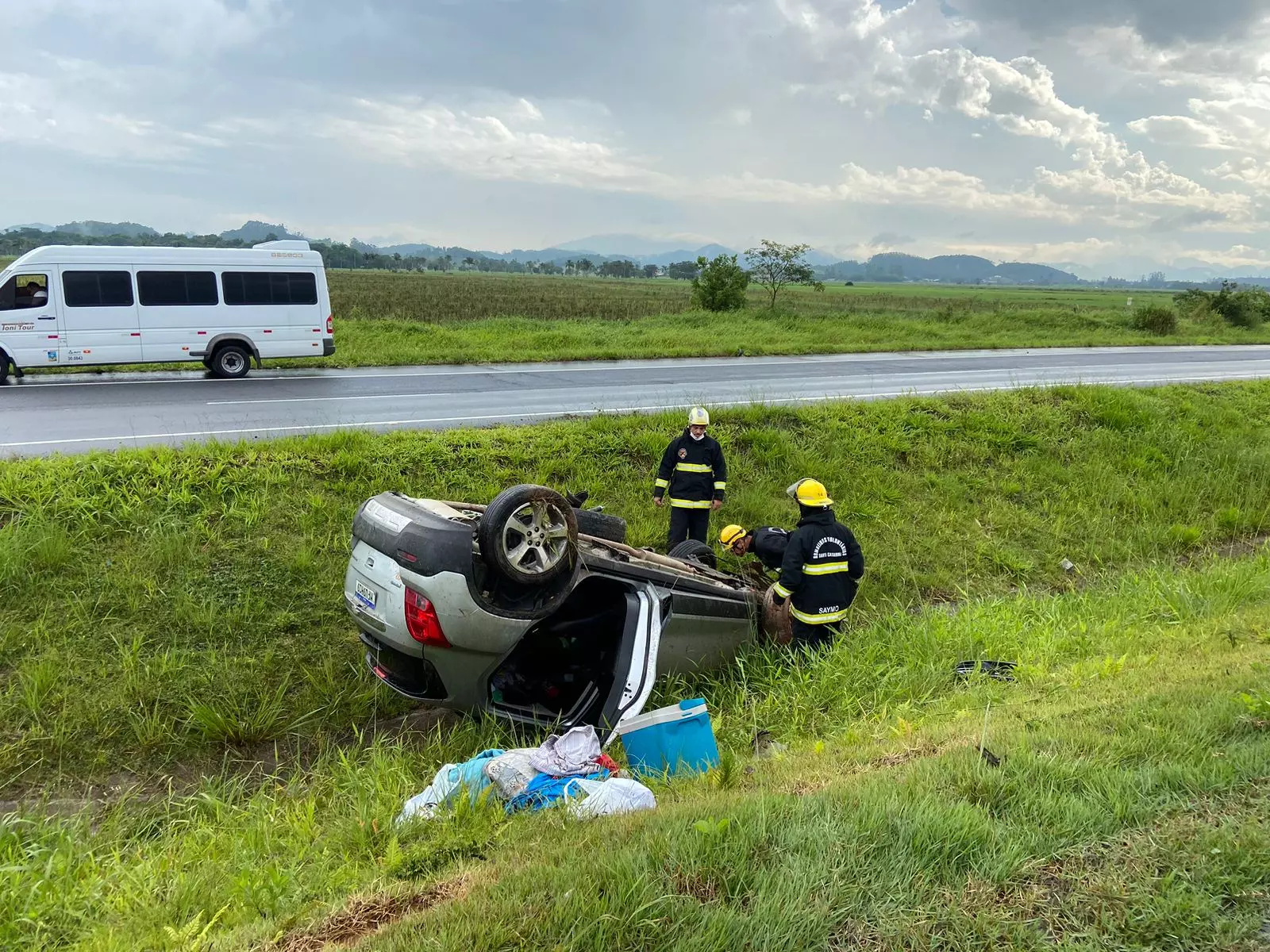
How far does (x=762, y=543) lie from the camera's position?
630 cm

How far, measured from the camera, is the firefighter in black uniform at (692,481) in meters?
7.61

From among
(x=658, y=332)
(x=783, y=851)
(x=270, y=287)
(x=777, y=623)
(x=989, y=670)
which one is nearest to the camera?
(x=783, y=851)

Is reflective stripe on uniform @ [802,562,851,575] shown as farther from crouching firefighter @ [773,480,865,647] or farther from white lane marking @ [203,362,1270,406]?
white lane marking @ [203,362,1270,406]

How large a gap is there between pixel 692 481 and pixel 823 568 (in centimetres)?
219

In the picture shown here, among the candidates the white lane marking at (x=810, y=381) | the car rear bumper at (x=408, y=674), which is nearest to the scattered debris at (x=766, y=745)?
the car rear bumper at (x=408, y=674)

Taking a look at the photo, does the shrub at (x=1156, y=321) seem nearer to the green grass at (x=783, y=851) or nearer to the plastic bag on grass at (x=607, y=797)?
the green grass at (x=783, y=851)

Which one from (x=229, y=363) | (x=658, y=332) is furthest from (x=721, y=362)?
(x=229, y=363)

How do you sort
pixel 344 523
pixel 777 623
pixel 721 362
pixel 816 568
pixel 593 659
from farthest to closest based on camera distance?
pixel 721 362 → pixel 344 523 → pixel 777 623 → pixel 816 568 → pixel 593 659

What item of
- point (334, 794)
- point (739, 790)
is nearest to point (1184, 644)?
point (739, 790)

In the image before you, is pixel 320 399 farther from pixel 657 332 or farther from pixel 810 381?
pixel 657 332

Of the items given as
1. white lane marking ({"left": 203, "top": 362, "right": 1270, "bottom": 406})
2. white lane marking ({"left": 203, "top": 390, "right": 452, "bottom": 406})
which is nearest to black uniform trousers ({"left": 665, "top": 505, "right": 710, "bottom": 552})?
white lane marking ({"left": 203, "top": 362, "right": 1270, "bottom": 406})

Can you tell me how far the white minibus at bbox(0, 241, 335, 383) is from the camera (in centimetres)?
1301

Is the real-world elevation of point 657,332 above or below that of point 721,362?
above

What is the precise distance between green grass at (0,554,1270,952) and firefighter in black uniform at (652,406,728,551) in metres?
3.30
